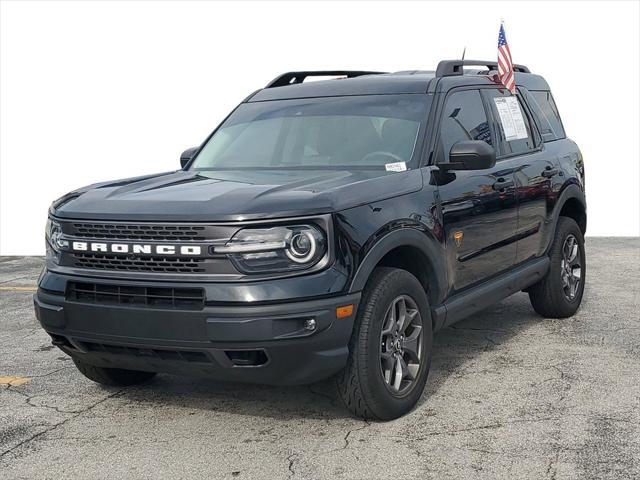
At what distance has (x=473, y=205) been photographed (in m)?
5.70

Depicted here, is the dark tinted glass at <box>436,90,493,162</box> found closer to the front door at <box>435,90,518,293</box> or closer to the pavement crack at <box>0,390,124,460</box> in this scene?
the front door at <box>435,90,518,293</box>

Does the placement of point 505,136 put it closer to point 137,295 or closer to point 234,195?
point 234,195

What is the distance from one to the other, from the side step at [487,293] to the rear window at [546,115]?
3.42ft

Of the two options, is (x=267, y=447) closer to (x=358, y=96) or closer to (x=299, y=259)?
(x=299, y=259)

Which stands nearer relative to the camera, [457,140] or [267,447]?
[267,447]

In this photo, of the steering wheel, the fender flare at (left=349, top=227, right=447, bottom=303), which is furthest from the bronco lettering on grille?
the steering wheel

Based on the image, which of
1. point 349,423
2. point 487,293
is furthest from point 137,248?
point 487,293

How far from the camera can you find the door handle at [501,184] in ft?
19.8

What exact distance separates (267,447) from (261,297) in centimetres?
80

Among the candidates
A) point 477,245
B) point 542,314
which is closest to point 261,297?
point 477,245

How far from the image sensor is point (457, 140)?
19.3ft

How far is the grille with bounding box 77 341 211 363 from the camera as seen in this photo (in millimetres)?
4496

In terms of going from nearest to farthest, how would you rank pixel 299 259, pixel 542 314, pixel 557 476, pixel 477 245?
1. pixel 557 476
2. pixel 299 259
3. pixel 477 245
4. pixel 542 314

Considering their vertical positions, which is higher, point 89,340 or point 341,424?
point 89,340
